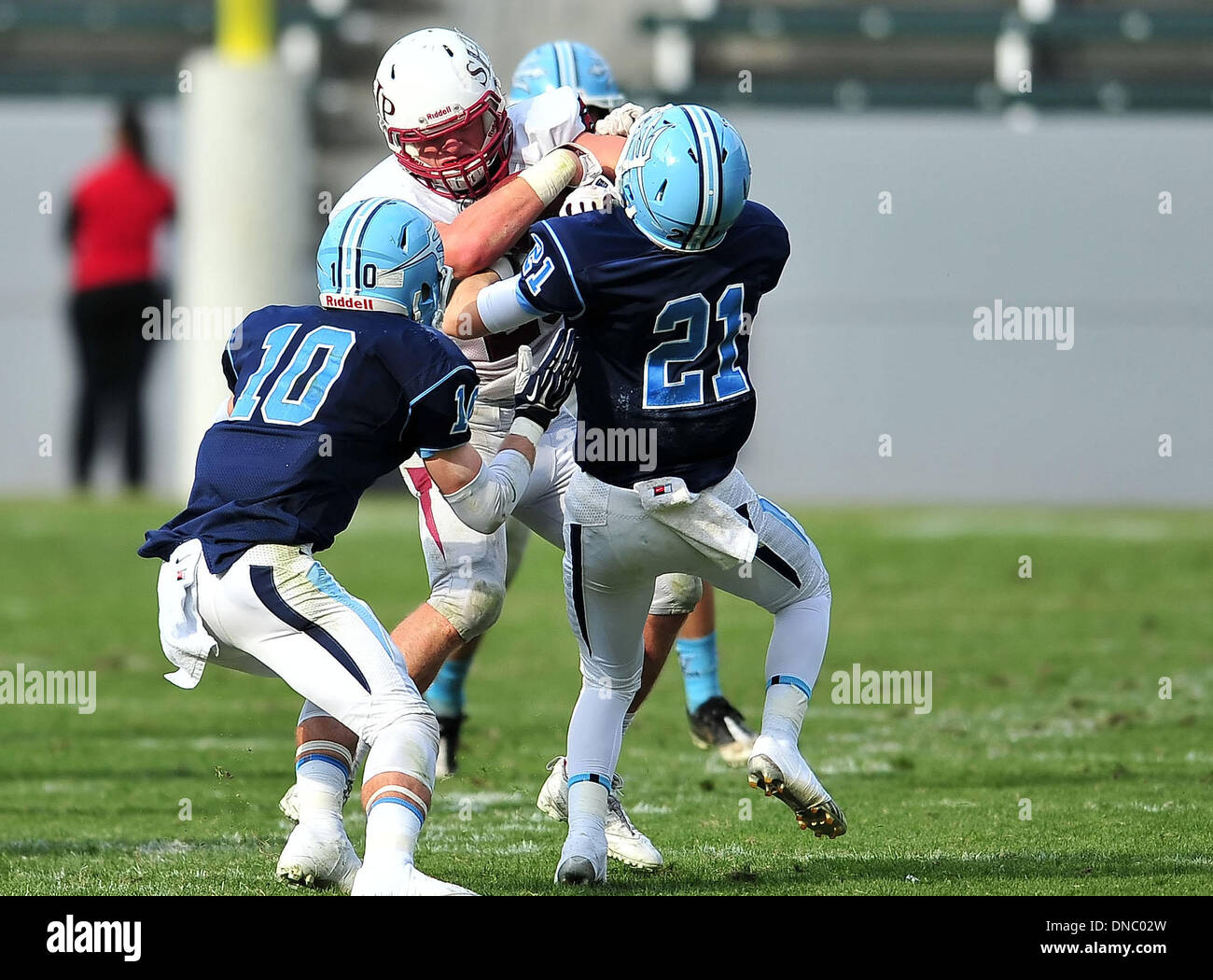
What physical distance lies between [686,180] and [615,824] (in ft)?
5.04

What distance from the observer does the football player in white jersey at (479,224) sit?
461 cm

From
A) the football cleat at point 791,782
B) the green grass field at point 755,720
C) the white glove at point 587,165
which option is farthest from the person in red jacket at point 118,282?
the football cleat at point 791,782

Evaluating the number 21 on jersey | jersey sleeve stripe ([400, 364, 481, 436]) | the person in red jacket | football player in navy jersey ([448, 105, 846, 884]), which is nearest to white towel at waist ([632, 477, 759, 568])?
football player in navy jersey ([448, 105, 846, 884])

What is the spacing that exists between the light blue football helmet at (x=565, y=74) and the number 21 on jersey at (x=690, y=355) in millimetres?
1786

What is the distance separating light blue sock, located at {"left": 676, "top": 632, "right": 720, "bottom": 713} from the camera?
229 inches

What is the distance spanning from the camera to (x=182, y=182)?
14602mm

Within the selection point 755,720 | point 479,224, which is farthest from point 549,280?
point 755,720

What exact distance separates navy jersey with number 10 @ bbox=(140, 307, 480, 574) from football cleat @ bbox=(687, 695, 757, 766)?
6.92ft

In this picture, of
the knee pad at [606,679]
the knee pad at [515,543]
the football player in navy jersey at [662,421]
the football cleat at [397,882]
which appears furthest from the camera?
the knee pad at [515,543]

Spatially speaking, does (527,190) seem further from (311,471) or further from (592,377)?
(311,471)

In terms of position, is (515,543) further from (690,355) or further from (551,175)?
(690,355)

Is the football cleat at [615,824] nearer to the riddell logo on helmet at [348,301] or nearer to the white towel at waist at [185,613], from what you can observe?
the white towel at waist at [185,613]
